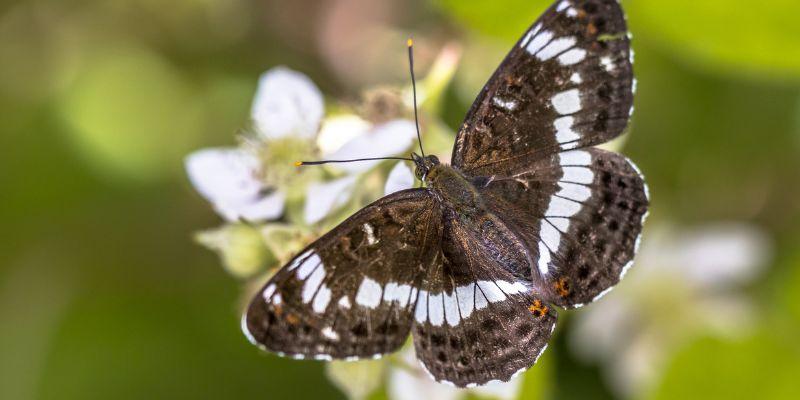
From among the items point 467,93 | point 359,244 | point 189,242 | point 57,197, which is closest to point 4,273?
point 57,197

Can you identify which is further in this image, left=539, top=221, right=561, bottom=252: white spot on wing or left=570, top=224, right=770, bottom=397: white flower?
left=570, top=224, right=770, bottom=397: white flower

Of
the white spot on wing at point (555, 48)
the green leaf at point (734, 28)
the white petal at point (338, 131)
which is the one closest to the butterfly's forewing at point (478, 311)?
the white spot on wing at point (555, 48)

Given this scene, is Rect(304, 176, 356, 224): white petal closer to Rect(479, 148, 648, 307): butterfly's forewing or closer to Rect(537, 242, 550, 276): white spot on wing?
Rect(479, 148, 648, 307): butterfly's forewing

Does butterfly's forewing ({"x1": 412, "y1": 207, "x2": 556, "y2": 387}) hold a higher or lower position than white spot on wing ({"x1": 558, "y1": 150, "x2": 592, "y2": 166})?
lower

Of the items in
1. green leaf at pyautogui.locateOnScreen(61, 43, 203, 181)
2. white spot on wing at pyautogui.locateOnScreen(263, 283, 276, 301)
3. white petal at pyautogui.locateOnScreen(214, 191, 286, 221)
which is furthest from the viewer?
green leaf at pyautogui.locateOnScreen(61, 43, 203, 181)

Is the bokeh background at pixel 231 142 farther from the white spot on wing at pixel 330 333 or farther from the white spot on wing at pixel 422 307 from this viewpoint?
the white spot on wing at pixel 330 333

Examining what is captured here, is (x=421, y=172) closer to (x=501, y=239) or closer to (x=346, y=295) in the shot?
(x=501, y=239)

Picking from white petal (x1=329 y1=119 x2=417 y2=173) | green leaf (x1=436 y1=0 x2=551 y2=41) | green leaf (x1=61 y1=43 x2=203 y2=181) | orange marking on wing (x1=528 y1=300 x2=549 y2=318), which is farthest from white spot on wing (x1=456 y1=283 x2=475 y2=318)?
green leaf (x1=61 y1=43 x2=203 y2=181)

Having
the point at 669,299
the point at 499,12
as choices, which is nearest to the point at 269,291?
the point at 499,12
